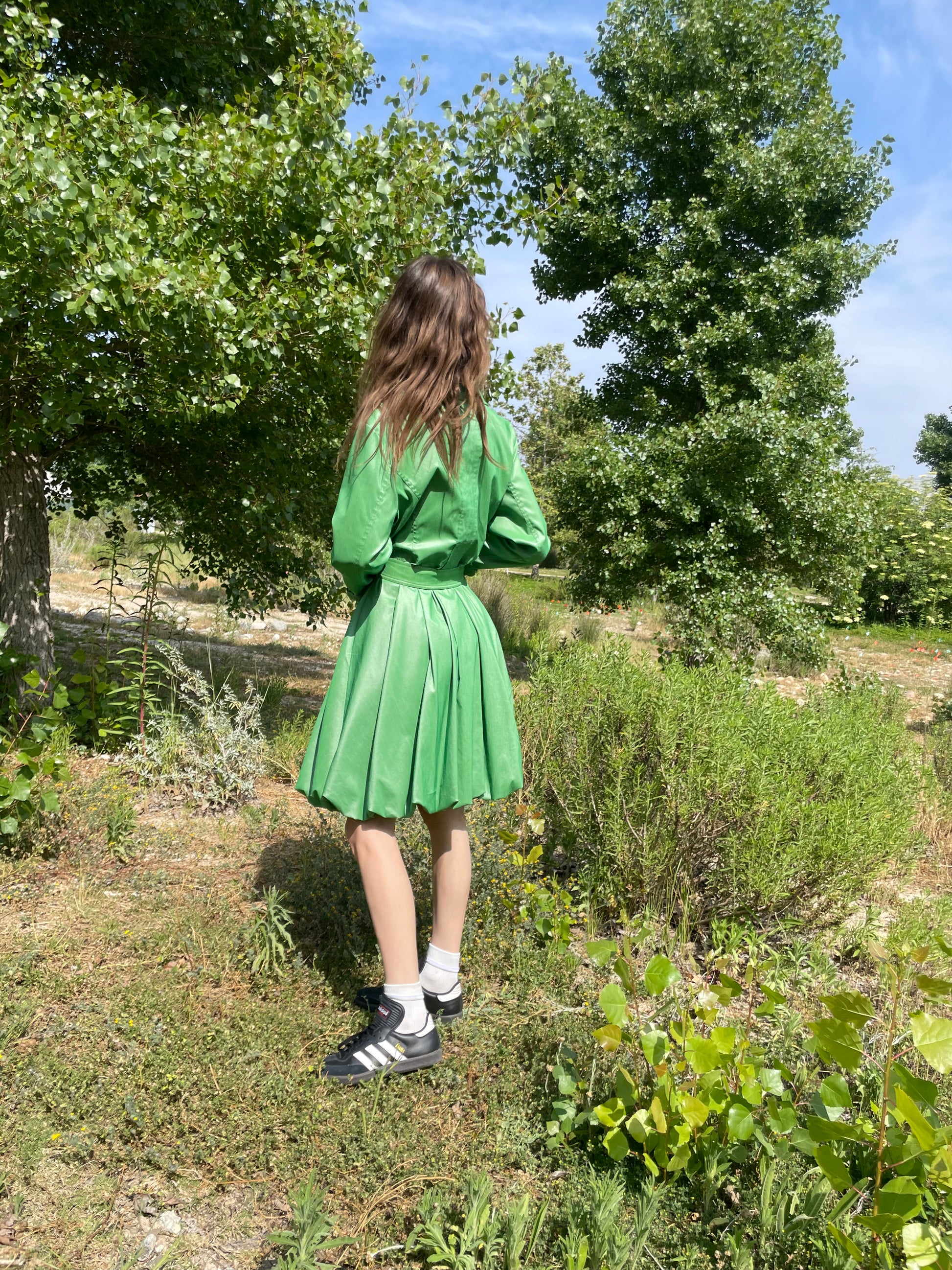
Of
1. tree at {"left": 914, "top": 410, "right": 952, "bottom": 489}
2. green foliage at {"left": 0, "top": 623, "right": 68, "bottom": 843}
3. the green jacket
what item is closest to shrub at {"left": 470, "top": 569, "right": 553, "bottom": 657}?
green foliage at {"left": 0, "top": 623, "right": 68, "bottom": 843}

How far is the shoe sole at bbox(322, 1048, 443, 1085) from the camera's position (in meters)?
2.06

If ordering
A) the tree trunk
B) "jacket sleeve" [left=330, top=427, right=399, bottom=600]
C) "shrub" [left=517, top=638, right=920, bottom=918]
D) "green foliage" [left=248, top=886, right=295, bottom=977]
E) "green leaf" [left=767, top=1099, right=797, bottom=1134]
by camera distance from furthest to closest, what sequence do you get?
the tree trunk < "shrub" [left=517, top=638, right=920, bottom=918] < "green foliage" [left=248, top=886, right=295, bottom=977] < "jacket sleeve" [left=330, top=427, right=399, bottom=600] < "green leaf" [left=767, top=1099, right=797, bottom=1134]

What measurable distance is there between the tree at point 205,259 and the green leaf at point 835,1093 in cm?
319

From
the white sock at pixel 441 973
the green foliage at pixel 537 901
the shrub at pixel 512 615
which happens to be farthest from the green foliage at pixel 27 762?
the shrub at pixel 512 615

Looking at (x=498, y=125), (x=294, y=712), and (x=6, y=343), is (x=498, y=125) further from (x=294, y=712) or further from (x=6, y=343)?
(x=294, y=712)

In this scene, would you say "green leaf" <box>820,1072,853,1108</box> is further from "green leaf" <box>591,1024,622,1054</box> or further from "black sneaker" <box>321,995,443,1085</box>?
"black sneaker" <box>321,995,443,1085</box>

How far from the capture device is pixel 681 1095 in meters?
1.72

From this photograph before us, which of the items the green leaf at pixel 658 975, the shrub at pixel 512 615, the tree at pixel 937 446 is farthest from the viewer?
the tree at pixel 937 446

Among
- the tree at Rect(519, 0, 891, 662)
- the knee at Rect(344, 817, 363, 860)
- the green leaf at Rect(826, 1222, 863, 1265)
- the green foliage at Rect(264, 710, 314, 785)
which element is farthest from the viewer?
the tree at Rect(519, 0, 891, 662)

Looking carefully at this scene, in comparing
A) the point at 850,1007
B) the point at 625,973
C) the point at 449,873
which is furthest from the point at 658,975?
the point at 449,873

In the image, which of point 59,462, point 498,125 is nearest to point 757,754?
point 498,125

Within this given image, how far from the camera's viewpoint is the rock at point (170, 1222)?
1.68 meters

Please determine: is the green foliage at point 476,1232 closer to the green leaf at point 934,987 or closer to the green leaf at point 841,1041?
the green leaf at point 841,1041

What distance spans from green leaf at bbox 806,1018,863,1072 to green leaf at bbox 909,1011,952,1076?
4.2 inches
